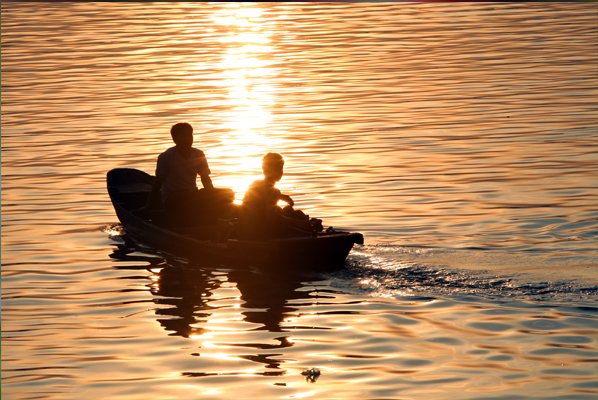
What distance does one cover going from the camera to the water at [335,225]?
7762mm

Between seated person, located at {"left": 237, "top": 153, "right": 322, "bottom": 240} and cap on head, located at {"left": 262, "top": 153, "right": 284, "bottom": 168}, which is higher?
cap on head, located at {"left": 262, "top": 153, "right": 284, "bottom": 168}

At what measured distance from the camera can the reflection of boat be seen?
1053cm

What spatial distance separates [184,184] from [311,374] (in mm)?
5353

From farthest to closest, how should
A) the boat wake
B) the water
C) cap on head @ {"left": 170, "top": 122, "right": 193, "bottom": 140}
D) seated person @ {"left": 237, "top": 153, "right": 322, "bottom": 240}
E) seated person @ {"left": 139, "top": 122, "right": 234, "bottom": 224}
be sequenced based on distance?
seated person @ {"left": 139, "top": 122, "right": 234, "bottom": 224}, cap on head @ {"left": 170, "top": 122, "right": 193, "bottom": 140}, seated person @ {"left": 237, "top": 153, "right": 322, "bottom": 240}, the boat wake, the water

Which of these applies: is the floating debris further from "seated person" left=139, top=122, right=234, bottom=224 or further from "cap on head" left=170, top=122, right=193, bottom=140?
"cap on head" left=170, top=122, right=193, bottom=140

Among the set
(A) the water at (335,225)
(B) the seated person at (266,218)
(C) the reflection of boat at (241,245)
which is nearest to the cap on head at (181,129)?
(C) the reflection of boat at (241,245)

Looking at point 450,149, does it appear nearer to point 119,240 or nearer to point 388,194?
point 388,194

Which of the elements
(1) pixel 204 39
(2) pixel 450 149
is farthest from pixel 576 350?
(1) pixel 204 39

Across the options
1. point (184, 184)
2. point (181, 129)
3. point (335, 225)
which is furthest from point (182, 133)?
Answer: point (335, 225)

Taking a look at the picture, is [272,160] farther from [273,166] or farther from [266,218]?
[266,218]

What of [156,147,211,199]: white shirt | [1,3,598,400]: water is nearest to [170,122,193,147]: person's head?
[156,147,211,199]: white shirt

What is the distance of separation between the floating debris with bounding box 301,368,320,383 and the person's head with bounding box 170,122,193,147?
5.23 metres

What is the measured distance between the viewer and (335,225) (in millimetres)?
13125

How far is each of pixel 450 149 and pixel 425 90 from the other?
8.00 meters
